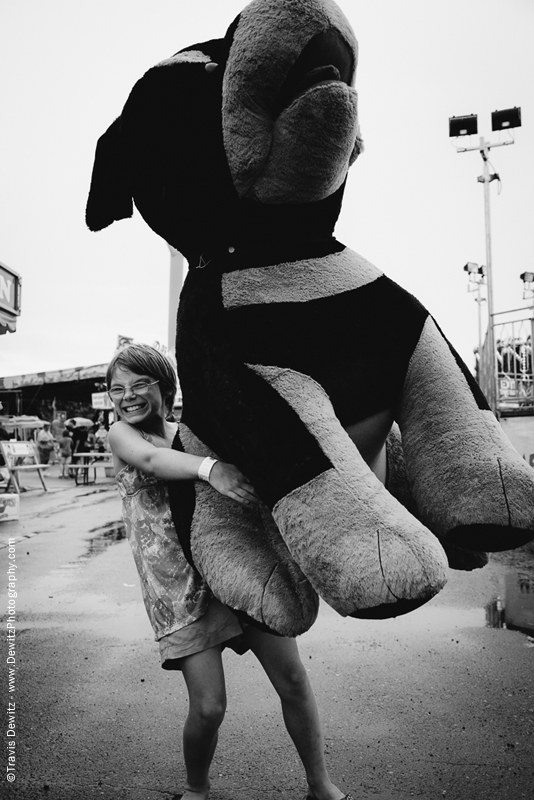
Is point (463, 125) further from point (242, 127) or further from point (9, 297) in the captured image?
point (242, 127)

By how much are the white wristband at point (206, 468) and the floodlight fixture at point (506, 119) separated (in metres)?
12.7

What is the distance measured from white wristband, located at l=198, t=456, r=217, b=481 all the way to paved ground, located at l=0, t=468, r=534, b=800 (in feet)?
5.09

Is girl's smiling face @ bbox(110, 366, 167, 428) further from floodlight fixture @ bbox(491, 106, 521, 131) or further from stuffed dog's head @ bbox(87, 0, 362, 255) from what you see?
floodlight fixture @ bbox(491, 106, 521, 131)

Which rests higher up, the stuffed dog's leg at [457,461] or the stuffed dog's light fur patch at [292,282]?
the stuffed dog's light fur patch at [292,282]

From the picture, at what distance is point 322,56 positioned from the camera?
117 cm

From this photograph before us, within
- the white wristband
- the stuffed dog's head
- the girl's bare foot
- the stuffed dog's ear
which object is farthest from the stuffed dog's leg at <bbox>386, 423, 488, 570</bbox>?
the girl's bare foot

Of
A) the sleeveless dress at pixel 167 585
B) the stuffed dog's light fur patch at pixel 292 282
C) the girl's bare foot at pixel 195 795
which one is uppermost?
the stuffed dog's light fur patch at pixel 292 282

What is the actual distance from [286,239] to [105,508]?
28.9 feet

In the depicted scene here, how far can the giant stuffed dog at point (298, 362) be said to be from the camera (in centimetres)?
109

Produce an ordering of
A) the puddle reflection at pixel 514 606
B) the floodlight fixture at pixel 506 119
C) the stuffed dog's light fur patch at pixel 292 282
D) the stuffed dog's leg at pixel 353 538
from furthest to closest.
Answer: the floodlight fixture at pixel 506 119 → the puddle reflection at pixel 514 606 → the stuffed dog's light fur patch at pixel 292 282 → the stuffed dog's leg at pixel 353 538

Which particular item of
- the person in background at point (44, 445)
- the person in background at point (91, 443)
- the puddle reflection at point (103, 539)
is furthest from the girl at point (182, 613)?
the person in background at point (44, 445)

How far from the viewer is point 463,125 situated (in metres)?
12.4

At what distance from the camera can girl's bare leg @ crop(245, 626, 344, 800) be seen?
1.82m

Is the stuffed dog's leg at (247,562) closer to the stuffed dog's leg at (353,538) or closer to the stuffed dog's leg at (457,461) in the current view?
the stuffed dog's leg at (353,538)
